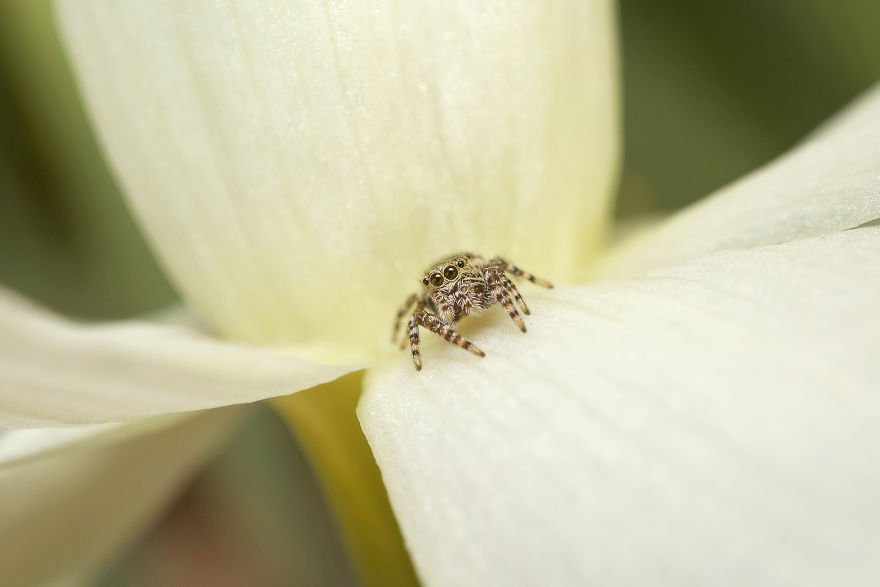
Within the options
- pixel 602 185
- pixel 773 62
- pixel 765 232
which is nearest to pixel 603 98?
pixel 602 185

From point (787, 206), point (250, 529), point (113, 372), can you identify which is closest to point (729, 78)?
point (787, 206)

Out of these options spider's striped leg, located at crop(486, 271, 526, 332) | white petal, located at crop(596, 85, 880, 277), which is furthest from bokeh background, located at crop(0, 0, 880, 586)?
spider's striped leg, located at crop(486, 271, 526, 332)

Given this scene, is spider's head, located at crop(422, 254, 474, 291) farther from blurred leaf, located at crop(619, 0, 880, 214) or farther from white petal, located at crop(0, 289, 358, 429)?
blurred leaf, located at crop(619, 0, 880, 214)

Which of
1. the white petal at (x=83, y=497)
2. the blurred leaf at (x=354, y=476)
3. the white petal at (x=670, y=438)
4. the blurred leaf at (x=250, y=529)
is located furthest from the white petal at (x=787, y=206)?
the blurred leaf at (x=250, y=529)

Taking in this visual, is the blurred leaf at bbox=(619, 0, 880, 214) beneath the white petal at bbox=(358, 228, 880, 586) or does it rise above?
above

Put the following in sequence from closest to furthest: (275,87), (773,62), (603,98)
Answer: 1. (275,87)
2. (603,98)
3. (773,62)

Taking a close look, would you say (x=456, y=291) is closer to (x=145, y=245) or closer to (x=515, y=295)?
(x=515, y=295)

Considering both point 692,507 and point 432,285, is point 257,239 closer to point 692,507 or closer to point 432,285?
point 432,285

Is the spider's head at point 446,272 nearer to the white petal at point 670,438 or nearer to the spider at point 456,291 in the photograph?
the spider at point 456,291
